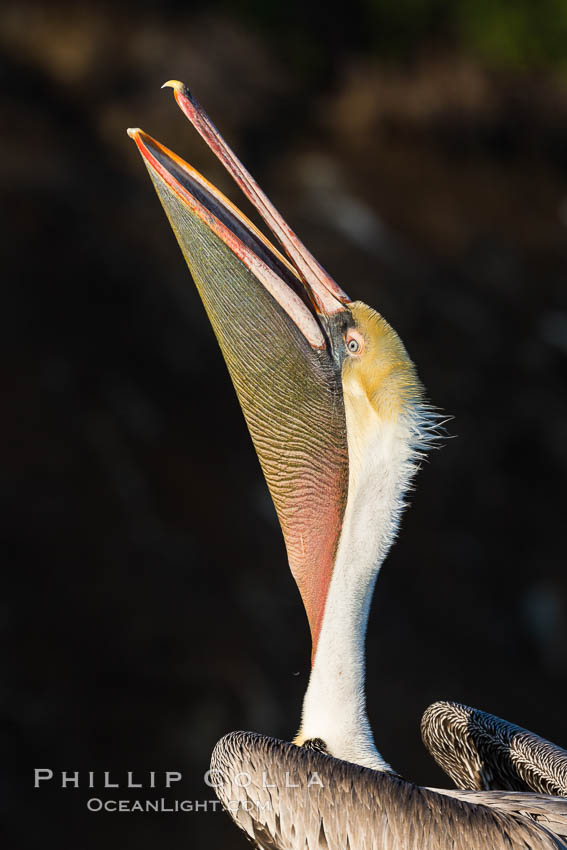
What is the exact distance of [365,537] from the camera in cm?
268

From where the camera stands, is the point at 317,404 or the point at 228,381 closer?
the point at 317,404

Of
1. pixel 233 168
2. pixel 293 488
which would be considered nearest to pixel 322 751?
pixel 293 488

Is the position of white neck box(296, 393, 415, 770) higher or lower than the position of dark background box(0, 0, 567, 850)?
lower

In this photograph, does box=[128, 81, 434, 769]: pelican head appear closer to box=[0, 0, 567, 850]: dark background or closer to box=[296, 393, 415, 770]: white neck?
box=[296, 393, 415, 770]: white neck

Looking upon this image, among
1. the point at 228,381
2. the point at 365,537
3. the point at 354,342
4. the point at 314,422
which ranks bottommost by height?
the point at 365,537

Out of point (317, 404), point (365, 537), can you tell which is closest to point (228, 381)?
point (317, 404)

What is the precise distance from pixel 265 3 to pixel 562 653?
28.4ft

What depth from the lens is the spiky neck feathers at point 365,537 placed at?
8.71 feet

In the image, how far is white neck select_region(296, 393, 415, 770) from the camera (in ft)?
8.71

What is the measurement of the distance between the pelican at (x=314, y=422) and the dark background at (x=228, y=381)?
388 centimetres

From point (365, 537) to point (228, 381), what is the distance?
7.30m

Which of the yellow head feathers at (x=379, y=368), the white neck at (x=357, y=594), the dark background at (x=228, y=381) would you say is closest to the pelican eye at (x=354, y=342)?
the yellow head feathers at (x=379, y=368)

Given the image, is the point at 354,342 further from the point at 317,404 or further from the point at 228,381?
the point at 228,381

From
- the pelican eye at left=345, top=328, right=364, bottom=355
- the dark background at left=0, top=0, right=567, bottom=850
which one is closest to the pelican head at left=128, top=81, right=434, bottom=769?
the pelican eye at left=345, top=328, right=364, bottom=355
